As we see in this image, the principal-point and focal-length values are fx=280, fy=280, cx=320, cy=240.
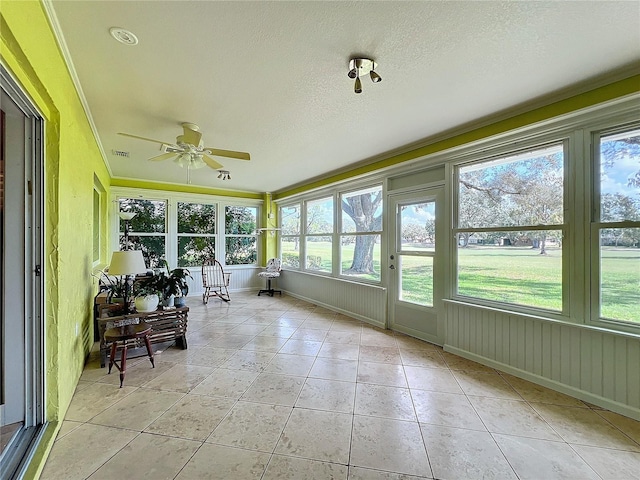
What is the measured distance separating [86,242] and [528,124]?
4546mm

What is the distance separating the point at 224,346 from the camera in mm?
3430

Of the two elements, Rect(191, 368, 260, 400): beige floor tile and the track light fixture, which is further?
Rect(191, 368, 260, 400): beige floor tile

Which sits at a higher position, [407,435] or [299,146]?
[299,146]

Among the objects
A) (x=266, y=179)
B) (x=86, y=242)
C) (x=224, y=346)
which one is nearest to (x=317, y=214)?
(x=266, y=179)

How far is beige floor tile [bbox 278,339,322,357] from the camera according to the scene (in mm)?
3254

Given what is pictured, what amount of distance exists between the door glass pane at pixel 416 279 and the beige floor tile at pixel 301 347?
1436 millimetres

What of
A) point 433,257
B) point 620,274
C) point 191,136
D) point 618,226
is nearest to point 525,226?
point 618,226

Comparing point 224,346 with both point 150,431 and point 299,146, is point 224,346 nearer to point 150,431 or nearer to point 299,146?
point 150,431

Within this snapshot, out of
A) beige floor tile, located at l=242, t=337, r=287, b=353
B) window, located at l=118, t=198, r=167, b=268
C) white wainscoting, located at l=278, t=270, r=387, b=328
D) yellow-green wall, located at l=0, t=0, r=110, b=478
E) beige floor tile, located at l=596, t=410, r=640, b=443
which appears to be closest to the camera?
yellow-green wall, located at l=0, t=0, r=110, b=478

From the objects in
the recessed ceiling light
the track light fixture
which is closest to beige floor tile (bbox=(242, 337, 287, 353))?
the track light fixture

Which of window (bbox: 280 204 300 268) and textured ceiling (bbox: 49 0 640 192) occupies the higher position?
textured ceiling (bbox: 49 0 640 192)

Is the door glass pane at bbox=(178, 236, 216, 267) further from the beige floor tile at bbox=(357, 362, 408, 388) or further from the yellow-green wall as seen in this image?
the beige floor tile at bbox=(357, 362, 408, 388)

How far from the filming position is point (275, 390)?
95.5 inches

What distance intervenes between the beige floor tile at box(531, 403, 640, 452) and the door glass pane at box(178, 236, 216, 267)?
631cm
